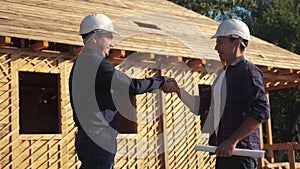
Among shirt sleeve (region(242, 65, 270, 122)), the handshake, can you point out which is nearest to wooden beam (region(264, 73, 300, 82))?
the handshake

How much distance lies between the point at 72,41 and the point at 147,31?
8.74ft

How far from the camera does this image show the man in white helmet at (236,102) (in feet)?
12.0

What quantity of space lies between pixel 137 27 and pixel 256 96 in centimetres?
803

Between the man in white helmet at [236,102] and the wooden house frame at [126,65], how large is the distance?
16.8ft

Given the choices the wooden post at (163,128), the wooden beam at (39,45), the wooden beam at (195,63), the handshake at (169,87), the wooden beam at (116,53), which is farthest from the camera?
the wooden beam at (195,63)

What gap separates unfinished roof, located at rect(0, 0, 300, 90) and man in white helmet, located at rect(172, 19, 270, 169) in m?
5.12

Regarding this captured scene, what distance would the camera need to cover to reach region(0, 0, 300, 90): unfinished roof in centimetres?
919

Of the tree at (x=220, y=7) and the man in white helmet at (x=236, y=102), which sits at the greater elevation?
the tree at (x=220, y=7)

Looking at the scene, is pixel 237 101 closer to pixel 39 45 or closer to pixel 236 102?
pixel 236 102

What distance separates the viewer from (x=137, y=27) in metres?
11.6

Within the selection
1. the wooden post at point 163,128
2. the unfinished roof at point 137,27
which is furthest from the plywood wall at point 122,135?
the unfinished roof at point 137,27

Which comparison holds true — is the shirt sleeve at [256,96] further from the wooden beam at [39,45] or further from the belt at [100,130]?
the wooden beam at [39,45]

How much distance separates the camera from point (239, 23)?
3.93 m

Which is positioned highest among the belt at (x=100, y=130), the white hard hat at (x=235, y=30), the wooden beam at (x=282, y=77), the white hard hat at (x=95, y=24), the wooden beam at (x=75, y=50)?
the wooden beam at (x=75, y=50)
